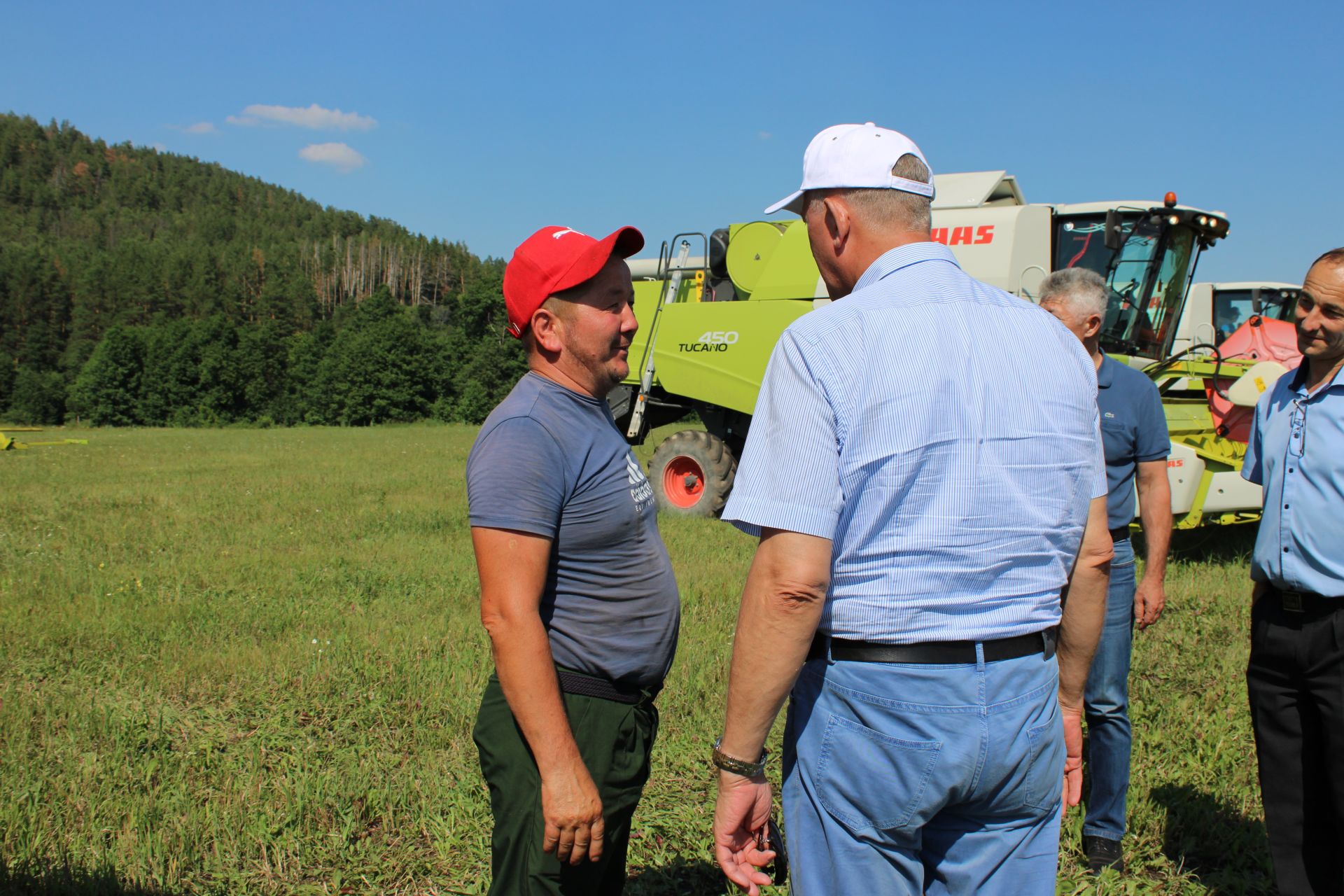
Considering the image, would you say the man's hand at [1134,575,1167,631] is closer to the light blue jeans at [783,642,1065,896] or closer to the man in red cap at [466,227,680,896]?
the light blue jeans at [783,642,1065,896]

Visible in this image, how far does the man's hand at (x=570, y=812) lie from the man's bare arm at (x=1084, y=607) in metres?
1.00

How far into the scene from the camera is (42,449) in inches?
842

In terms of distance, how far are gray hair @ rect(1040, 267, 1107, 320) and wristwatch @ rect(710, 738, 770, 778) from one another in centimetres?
238

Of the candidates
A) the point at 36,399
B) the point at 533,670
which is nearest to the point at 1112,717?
the point at 533,670

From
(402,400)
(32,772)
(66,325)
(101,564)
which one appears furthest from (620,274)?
(66,325)

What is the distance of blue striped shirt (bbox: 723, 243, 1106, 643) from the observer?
5.02 ft

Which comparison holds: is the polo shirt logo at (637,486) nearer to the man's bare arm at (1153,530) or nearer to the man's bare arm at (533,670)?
the man's bare arm at (533,670)

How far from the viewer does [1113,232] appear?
8234mm

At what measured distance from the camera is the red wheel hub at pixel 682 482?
10.8 metres

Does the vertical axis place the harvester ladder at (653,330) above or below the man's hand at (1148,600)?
above

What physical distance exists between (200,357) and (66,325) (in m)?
23.0

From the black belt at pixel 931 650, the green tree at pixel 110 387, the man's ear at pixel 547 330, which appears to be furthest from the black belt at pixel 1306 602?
the green tree at pixel 110 387

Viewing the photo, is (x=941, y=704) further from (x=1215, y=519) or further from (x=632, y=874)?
(x=1215, y=519)

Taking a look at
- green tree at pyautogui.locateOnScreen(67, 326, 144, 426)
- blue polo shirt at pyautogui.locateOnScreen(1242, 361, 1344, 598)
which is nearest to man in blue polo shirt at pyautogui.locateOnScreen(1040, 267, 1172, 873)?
blue polo shirt at pyautogui.locateOnScreen(1242, 361, 1344, 598)
